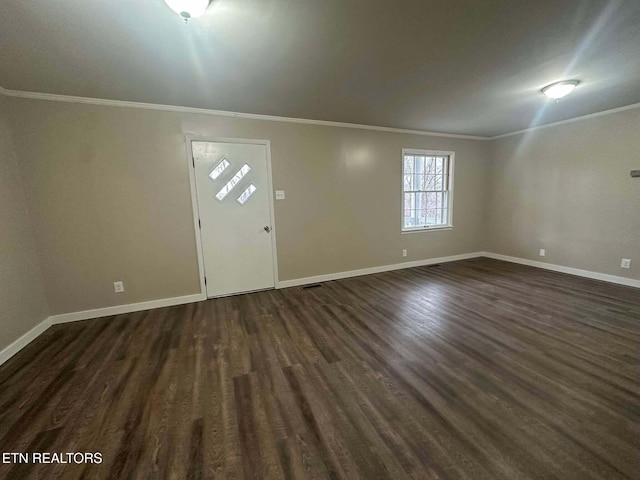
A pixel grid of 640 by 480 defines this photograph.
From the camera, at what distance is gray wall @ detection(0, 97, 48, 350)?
2.32 m

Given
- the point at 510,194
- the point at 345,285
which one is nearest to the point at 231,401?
the point at 345,285

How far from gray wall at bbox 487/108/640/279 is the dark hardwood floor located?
1299 mm

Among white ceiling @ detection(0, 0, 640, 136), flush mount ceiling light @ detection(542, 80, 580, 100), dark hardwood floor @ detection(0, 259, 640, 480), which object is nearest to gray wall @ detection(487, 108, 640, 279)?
white ceiling @ detection(0, 0, 640, 136)

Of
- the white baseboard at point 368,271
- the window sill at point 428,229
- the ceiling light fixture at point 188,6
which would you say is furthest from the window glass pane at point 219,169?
the window sill at point 428,229

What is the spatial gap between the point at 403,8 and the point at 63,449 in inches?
130

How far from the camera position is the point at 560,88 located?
2740mm

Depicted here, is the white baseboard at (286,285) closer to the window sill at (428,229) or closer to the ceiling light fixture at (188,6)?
the window sill at (428,229)

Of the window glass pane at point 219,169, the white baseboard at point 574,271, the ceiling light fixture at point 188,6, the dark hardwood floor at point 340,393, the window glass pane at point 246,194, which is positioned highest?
the ceiling light fixture at point 188,6

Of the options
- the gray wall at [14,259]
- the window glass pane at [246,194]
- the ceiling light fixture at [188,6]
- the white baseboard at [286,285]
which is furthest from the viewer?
the window glass pane at [246,194]

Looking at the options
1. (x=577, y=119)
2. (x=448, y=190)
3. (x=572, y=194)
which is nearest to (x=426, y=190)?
(x=448, y=190)

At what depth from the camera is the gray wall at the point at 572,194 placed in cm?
357

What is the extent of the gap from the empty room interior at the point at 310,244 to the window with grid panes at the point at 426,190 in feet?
0.26

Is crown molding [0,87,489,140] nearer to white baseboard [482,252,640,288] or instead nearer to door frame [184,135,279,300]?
door frame [184,135,279,300]

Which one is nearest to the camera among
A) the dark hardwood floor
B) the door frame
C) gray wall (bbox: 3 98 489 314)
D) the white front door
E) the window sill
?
the dark hardwood floor
